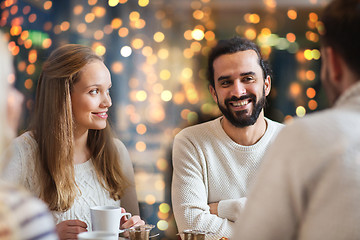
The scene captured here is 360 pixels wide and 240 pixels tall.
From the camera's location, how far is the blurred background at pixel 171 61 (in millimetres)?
2574

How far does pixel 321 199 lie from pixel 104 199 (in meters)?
1.20

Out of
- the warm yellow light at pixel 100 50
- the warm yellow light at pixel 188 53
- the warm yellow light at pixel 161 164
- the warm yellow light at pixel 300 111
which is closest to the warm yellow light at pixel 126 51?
the warm yellow light at pixel 100 50

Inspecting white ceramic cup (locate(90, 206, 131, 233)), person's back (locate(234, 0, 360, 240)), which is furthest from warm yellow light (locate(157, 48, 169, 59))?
person's back (locate(234, 0, 360, 240))

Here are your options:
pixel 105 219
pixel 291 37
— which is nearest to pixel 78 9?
pixel 291 37

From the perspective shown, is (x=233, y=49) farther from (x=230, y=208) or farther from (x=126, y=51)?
(x=126, y=51)

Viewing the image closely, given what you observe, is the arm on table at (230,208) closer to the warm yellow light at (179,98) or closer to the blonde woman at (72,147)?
the blonde woman at (72,147)

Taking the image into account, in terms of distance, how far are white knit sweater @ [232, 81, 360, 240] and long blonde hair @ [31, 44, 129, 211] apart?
1.07 meters

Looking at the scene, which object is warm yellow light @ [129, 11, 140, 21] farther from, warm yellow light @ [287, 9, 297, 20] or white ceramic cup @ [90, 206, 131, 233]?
white ceramic cup @ [90, 206, 131, 233]

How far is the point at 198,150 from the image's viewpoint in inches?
71.6

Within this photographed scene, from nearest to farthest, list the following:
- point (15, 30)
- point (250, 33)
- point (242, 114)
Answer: point (242, 114), point (15, 30), point (250, 33)

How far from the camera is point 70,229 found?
1355 millimetres

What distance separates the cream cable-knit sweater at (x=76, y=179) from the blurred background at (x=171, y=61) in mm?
828

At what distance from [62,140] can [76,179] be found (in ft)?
0.56

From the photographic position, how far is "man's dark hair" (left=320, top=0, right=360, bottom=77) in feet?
2.40
